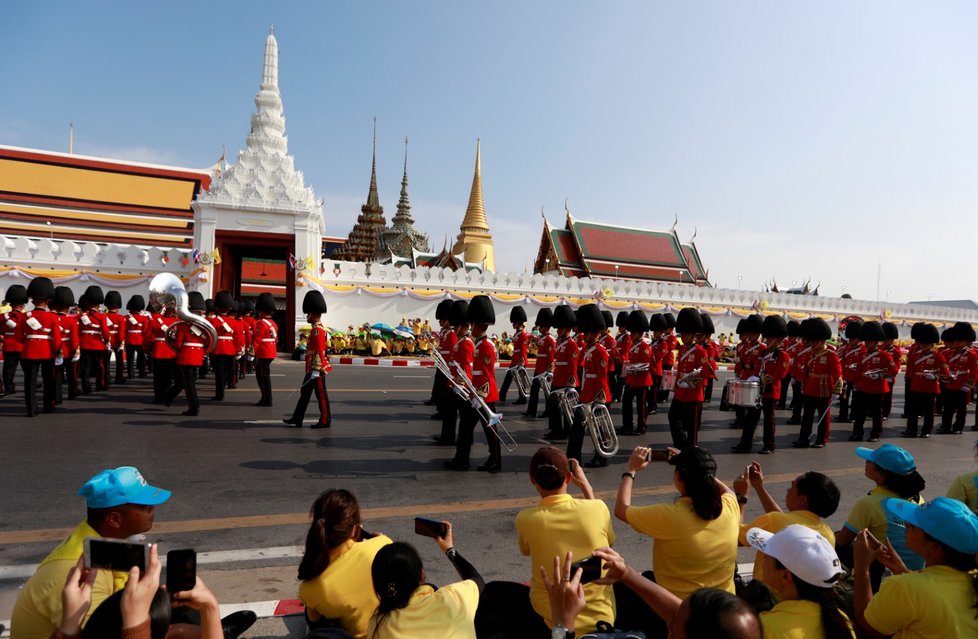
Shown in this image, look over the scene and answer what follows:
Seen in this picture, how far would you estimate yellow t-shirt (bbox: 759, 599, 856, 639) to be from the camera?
6.91ft

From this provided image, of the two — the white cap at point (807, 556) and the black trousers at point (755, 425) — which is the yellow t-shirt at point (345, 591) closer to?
the white cap at point (807, 556)

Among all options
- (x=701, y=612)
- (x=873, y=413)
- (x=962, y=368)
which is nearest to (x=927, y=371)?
(x=962, y=368)

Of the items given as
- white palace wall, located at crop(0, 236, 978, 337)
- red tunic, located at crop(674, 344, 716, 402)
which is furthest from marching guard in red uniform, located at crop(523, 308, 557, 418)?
white palace wall, located at crop(0, 236, 978, 337)

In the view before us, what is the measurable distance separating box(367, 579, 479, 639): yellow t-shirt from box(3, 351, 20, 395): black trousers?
1002 cm

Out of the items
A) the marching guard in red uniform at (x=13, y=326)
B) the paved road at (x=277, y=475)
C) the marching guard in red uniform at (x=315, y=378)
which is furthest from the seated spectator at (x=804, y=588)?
the marching guard in red uniform at (x=13, y=326)

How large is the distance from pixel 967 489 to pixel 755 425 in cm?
441

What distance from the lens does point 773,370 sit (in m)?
8.77

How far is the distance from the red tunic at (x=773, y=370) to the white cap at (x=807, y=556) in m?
7.00

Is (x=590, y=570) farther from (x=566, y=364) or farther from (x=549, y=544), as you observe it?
(x=566, y=364)

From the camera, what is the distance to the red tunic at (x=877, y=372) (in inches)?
397

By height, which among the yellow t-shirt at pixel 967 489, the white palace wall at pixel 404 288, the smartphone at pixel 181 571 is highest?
the white palace wall at pixel 404 288

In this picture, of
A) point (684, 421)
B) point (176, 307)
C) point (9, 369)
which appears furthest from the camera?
point (9, 369)

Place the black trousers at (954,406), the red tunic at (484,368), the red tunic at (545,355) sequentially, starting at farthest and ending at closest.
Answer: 1. the black trousers at (954,406)
2. the red tunic at (545,355)
3. the red tunic at (484,368)

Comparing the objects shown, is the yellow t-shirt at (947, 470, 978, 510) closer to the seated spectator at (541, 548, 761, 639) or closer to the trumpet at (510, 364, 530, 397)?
the seated spectator at (541, 548, 761, 639)
